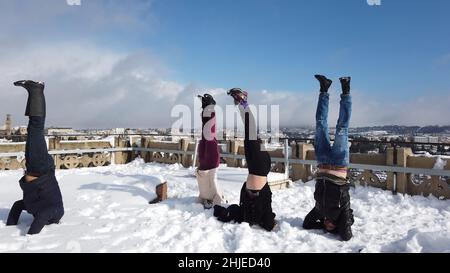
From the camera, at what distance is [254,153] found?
5.46 meters

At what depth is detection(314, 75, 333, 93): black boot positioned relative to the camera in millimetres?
5277

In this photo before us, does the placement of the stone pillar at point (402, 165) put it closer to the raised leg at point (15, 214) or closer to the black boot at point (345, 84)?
the black boot at point (345, 84)

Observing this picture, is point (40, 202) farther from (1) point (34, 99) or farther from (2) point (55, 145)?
(2) point (55, 145)

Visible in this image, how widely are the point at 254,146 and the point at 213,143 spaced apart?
47.8 inches

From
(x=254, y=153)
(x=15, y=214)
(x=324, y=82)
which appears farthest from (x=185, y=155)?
(x=324, y=82)

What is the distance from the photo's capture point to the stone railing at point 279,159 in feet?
23.9

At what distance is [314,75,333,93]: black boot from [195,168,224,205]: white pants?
7.54ft

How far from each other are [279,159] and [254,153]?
4202mm

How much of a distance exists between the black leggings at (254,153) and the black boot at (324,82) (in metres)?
1.09

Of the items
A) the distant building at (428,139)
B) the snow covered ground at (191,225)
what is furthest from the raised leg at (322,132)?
the distant building at (428,139)

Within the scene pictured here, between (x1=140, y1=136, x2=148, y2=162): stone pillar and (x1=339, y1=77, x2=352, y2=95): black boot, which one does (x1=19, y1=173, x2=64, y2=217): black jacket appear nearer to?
(x1=339, y1=77, x2=352, y2=95): black boot
